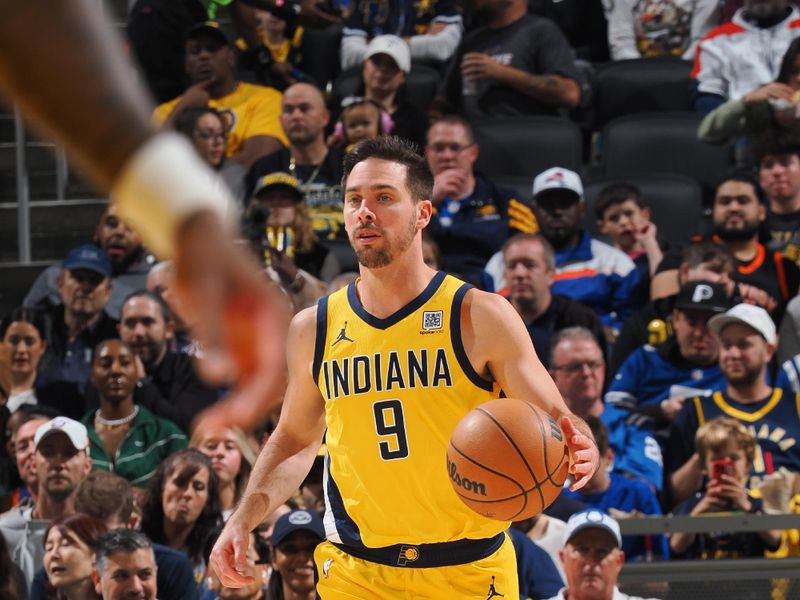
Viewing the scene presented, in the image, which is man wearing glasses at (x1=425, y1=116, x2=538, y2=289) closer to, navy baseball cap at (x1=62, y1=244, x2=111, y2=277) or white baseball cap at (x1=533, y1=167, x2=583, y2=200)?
white baseball cap at (x1=533, y1=167, x2=583, y2=200)

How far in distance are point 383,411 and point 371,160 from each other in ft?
3.25

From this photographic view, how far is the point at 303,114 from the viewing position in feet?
34.3

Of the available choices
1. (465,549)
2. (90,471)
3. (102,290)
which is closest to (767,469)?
(465,549)

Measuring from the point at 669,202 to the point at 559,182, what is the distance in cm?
127

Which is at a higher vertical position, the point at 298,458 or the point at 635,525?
the point at 298,458

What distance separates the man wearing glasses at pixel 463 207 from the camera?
9.81m

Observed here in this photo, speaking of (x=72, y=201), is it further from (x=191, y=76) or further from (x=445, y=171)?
(x=445, y=171)

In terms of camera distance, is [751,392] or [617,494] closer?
[617,494]

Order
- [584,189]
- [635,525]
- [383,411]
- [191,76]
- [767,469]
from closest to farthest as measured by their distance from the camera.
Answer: [383,411] → [635,525] → [767,469] → [584,189] → [191,76]

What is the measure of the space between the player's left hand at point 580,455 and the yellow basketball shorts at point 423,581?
2.16ft

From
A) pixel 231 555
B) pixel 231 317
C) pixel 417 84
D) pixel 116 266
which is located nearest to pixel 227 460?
pixel 116 266

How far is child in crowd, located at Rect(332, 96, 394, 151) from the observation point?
10172 mm

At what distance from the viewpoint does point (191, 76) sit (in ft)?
38.0

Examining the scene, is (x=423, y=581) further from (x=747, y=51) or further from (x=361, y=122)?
(x=747, y=51)
